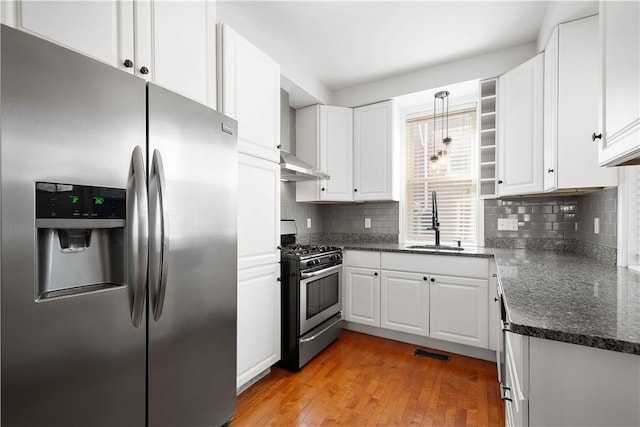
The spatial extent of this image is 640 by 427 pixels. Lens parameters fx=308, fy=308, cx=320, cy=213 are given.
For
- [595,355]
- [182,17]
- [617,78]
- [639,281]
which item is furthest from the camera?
[182,17]

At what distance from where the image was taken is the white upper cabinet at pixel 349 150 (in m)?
3.31

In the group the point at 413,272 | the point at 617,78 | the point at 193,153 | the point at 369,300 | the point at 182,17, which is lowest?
the point at 369,300

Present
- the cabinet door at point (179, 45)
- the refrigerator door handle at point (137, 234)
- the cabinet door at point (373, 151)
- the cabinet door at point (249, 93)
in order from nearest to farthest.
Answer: the refrigerator door handle at point (137, 234), the cabinet door at point (179, 45), the cabinet door at point (249, 93), the cabinet door at point (373, 151)

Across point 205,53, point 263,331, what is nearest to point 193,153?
point 205,53

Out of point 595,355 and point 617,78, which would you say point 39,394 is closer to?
point 595,355

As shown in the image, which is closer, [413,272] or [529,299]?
[529,299]

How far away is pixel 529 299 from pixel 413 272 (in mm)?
1746

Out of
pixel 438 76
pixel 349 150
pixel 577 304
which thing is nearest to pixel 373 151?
pixel 349 150

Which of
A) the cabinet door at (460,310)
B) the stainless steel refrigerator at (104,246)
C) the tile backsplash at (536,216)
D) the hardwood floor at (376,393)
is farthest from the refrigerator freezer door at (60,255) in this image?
the tile backsplash at (536,216)

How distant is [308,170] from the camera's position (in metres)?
2.77

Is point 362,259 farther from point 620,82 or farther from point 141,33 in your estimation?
point 141,33

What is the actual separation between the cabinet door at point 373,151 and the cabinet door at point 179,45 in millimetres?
2001

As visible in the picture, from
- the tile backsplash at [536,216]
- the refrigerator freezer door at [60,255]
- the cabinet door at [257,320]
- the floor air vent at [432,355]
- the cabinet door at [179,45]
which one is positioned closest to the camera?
the refrigerator freezer door at [60,255]

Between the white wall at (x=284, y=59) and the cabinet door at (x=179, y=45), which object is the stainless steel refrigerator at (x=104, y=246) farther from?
the white wall at (x=284, y=59)
